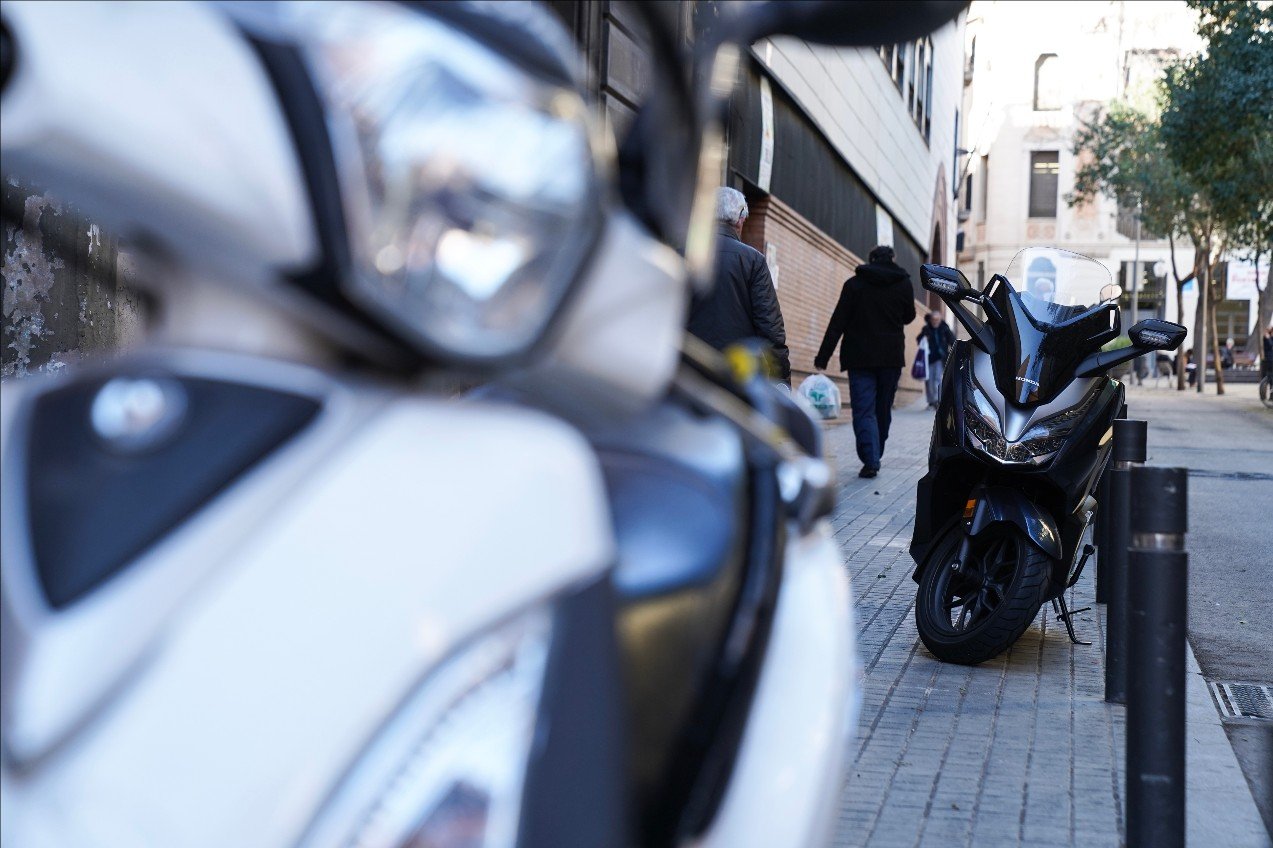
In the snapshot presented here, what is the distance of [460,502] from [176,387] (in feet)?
0.57

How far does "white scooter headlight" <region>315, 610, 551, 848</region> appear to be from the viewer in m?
0.77

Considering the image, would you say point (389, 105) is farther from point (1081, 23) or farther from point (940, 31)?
point (1081, 23)

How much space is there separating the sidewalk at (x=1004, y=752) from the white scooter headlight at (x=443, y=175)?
1.83 meters

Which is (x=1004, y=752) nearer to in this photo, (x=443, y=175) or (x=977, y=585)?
(x=977, y=585)

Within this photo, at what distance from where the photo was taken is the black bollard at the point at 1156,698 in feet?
9.50

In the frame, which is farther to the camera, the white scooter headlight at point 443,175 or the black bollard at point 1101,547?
the black bollard at point 1101,547

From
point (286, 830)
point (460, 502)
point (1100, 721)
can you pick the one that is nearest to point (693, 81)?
point (460, 502)

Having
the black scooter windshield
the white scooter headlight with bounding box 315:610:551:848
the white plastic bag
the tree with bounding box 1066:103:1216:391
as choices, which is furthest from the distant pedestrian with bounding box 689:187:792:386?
the tree with bounding box 1066:103:1216:391

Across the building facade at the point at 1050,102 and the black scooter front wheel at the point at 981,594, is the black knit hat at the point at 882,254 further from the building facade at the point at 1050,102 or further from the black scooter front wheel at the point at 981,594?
the building facade at the point at 1050,102

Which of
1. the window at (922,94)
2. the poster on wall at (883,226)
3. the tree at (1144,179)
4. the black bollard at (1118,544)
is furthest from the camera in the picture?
the tree at (1144,179)

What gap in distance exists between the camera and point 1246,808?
370 cm

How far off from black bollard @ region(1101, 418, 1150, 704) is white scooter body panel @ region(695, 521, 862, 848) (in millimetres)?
3452

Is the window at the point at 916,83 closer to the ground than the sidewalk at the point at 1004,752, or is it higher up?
higher up

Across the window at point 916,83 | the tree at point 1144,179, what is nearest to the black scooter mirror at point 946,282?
the window at point 916,83
